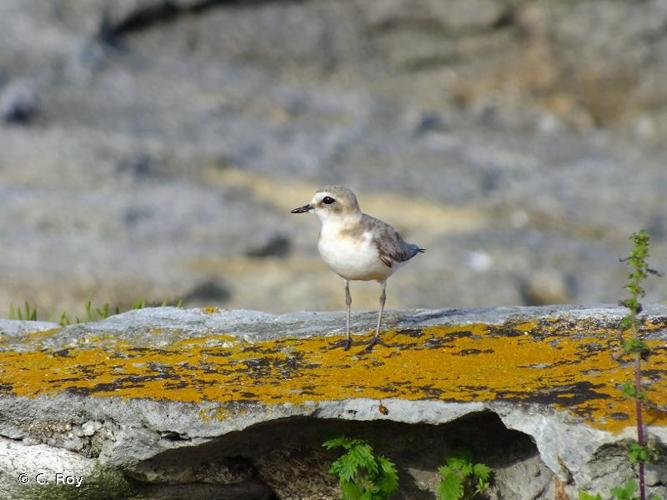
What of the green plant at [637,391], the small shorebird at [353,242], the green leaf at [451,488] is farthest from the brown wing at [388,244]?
the green plant at [637,391]

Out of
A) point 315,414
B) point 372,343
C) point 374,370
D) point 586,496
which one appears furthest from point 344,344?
point 586,496

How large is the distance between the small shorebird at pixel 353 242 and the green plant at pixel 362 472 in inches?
55.6

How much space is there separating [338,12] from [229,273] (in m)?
11.8

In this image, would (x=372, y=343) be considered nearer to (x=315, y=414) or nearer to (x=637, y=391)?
(x=315, y=414)

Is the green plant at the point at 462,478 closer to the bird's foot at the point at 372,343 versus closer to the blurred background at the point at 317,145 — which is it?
the bird's foot at the point at 372,343

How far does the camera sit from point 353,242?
26.2 feet

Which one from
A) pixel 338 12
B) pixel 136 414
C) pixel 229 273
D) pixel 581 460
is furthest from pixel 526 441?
pixel 338 12

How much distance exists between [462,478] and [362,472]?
61 cm

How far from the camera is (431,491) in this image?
263 inches

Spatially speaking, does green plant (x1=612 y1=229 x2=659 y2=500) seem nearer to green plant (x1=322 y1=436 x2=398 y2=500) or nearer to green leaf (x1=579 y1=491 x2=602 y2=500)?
green leaf (x1=579 y1=491 x2=602 y2=500)

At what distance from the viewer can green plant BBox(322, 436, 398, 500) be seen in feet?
20.9

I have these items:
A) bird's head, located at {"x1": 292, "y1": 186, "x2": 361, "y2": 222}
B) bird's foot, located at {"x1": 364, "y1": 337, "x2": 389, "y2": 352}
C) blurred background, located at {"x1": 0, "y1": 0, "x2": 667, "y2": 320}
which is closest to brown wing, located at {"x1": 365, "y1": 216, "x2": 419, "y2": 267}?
bird's head, located at {"x1": 292, "y1": 186, "x2": 361, "y2": 222}

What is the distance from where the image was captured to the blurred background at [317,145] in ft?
56.1

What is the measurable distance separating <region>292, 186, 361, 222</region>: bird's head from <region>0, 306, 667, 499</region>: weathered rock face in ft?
3.78
